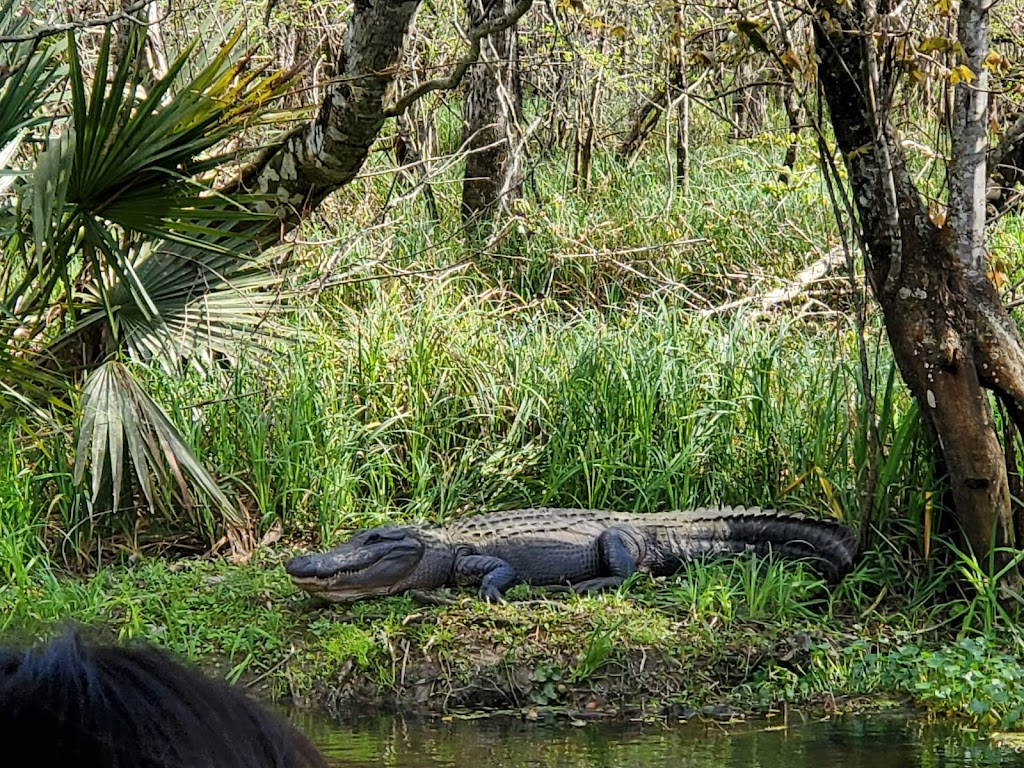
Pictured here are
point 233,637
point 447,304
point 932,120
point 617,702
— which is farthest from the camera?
point 932,120

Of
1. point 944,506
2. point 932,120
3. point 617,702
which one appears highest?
point 932,120

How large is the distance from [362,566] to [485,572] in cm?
57

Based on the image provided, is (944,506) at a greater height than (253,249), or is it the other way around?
(253,249)

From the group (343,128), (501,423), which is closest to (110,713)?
(343,128)

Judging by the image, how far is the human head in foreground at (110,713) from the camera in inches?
29.8

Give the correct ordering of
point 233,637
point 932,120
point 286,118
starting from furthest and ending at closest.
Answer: point 932,120 < point 286,118 < point 233,637

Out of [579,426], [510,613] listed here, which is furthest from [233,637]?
[579,426]

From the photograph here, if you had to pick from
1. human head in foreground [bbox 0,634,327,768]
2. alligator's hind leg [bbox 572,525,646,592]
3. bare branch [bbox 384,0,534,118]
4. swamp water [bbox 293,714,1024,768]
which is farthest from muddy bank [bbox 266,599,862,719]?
human head in foreground [bbox 0,634,327,768]

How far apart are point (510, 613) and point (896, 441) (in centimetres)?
164

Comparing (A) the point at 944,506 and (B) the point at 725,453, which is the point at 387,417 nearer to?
(B) the point at 725,453

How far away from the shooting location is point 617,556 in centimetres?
586

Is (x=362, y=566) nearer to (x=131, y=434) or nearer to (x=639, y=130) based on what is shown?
(x=131, y=434)

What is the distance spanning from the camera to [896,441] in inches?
214

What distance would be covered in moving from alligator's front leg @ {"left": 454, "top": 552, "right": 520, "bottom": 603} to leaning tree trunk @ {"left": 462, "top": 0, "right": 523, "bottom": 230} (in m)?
4.10
